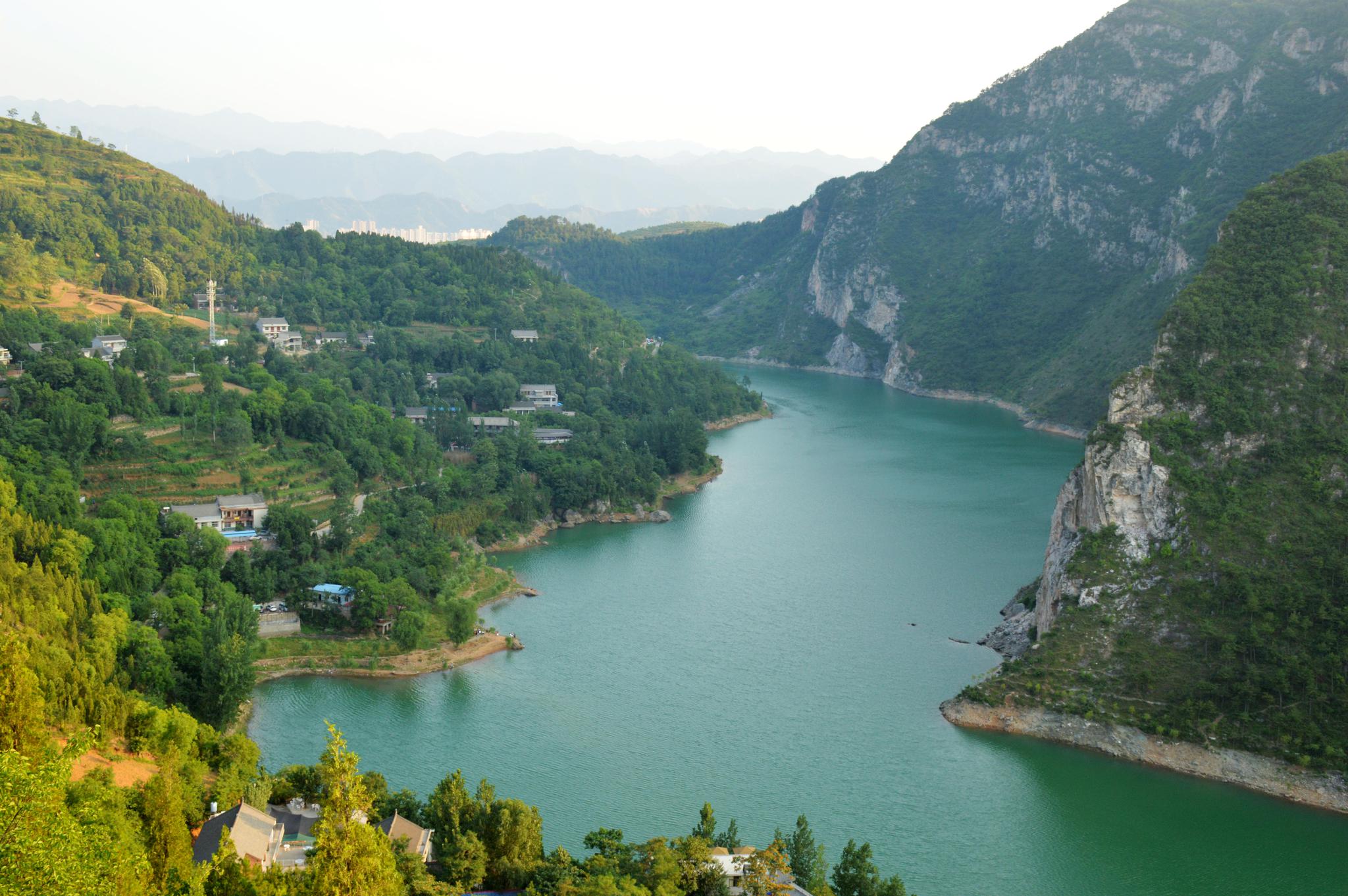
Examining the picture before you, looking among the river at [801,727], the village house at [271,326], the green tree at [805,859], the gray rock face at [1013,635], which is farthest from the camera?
the village house at [271,326]

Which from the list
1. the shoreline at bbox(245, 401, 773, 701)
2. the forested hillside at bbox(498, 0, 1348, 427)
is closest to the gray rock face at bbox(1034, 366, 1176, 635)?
the shoreline at bbox(245, 401, 773, 701)

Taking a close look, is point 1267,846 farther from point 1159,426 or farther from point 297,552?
point 297,552

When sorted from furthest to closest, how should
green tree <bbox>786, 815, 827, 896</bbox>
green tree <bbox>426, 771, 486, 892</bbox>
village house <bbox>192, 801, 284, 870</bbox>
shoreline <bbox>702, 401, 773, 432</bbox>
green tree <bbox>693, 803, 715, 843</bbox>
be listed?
1. shoreline <bbox>702, 401, 773, 432</bbox>
2. green tree <bbox>693, 803, 715, 843</bbox>
3. green tree <bbox>786, 815, 827, 896</bbox>
4. green tree <bbox>426, 771, 486, 892</bbox>
5. village house <bbox>192, 801, 284, 870</bbox>

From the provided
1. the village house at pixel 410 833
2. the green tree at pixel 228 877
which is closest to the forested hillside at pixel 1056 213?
the village house at pixel 410 833

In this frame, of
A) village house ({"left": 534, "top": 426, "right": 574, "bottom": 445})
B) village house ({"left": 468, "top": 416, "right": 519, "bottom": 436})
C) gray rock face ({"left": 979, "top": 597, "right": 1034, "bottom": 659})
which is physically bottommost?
gray rock face ({"left": 979, "top": 597, "right": 1034, "bottom": 659})

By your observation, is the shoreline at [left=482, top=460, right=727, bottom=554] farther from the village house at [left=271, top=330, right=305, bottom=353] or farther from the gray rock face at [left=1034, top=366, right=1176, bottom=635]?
the gray rock face at [left=1034, top=366, right=1176, bottom=635]

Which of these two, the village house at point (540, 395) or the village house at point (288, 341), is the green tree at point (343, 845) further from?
the village house at point (540, 395)

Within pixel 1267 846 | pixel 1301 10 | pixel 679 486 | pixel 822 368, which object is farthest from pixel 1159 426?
pixel 822 368
